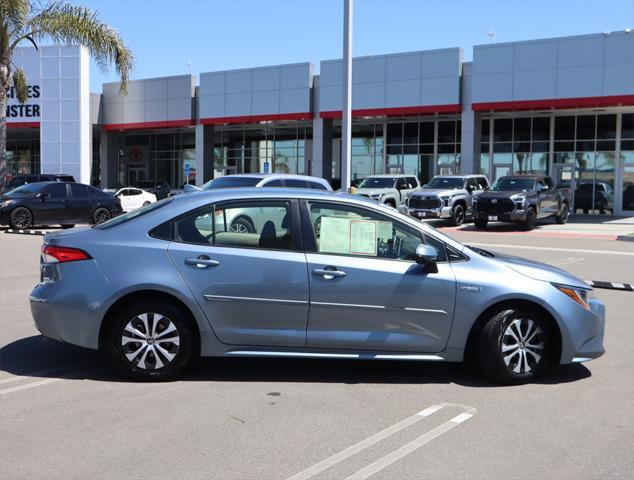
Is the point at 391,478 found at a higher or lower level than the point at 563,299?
lower

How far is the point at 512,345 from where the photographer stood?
5785 mm

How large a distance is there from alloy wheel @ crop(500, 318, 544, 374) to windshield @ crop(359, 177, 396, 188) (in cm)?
2233

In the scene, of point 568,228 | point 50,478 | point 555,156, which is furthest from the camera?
point 555,156

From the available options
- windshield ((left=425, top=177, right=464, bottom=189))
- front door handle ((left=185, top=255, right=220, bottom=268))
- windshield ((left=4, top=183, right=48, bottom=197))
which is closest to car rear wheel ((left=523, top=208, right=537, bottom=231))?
windshield ((left=425, top=177, right=464, bottom=189))

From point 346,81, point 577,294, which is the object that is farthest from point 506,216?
point 577,294

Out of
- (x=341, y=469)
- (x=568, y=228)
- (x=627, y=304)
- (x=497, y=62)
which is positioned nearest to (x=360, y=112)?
(x=497, y=62)

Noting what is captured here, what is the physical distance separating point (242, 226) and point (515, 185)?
72.9ft

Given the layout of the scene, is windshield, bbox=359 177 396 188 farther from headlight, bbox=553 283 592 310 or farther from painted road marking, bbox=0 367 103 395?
painted road marking, bbox=0 367 103 395

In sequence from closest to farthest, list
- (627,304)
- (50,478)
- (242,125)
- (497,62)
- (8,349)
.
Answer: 1. (50,478)
2. (8,349)
3. (627,304)
4. (497,62)
5. (242,125)

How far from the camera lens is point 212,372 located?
239 inches

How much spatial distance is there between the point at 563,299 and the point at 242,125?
39.4 meters

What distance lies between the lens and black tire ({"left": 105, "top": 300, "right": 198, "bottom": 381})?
18.4 ft

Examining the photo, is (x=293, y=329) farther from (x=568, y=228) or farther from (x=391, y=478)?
(x=568, y=228)

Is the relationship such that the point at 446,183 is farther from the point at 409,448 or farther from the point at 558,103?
the point at 409,448
